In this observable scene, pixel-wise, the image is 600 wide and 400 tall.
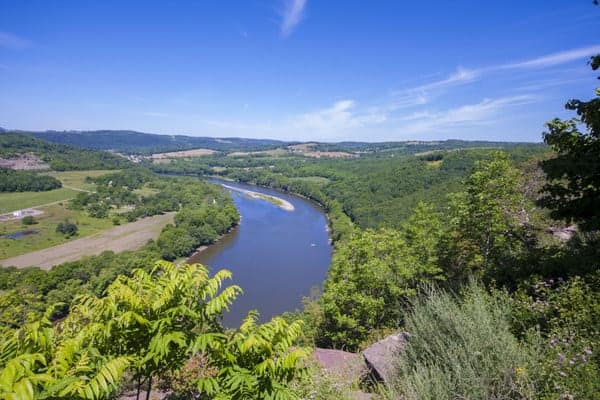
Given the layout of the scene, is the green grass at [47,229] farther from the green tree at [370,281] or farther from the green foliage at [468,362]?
the green foliage at [468,362]

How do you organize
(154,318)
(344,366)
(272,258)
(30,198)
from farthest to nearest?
(30,198)
(272,258)
(344,366)
(154,318)

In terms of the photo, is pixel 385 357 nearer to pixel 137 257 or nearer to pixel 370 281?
pixel 370 281

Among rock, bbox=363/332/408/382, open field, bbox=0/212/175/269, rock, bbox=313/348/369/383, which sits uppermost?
rock, bbox=363/332/408/382

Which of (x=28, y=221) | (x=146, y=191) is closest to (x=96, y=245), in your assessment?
(x=28, y=221)

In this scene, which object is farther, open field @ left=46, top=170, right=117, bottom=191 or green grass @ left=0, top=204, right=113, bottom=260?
open field @ left=46, top=170, right=117, bottom=191

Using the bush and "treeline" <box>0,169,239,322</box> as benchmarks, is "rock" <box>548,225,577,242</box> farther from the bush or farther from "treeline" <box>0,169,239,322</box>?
the bush

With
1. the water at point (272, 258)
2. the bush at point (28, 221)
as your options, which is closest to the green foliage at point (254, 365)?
the water at point (272, 258)

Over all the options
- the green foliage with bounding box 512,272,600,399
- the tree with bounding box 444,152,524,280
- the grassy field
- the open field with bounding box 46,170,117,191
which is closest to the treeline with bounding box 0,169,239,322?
the green foliage with bounding box 512,272,600,399
